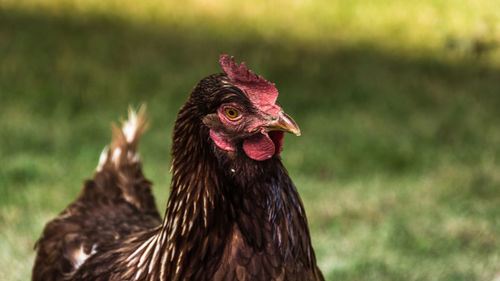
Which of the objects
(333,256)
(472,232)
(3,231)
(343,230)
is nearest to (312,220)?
(343,230)

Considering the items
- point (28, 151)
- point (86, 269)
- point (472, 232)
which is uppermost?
point (28, 151)

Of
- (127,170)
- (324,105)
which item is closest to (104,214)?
(127,170)

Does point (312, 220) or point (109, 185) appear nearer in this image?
point (109, 185)

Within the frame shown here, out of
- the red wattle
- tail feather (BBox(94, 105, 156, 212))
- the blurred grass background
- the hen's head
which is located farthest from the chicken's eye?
the blurred grass background

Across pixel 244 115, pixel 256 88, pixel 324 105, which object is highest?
pixel 324 105

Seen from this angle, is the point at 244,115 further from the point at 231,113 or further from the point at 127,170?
the point at 127,170

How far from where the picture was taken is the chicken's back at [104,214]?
3.56 meters

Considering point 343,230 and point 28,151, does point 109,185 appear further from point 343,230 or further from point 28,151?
point 28,151

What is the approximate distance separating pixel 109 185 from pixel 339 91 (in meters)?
5.41

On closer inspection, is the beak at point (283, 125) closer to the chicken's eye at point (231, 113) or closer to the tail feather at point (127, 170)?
the chicken's eye at point (231, 113)

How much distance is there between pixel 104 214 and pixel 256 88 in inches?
59.5

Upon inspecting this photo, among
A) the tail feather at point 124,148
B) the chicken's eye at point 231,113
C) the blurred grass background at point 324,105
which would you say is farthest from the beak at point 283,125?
the blurred grass background at point 324,105

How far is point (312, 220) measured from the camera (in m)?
6.36

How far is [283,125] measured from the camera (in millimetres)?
2590
